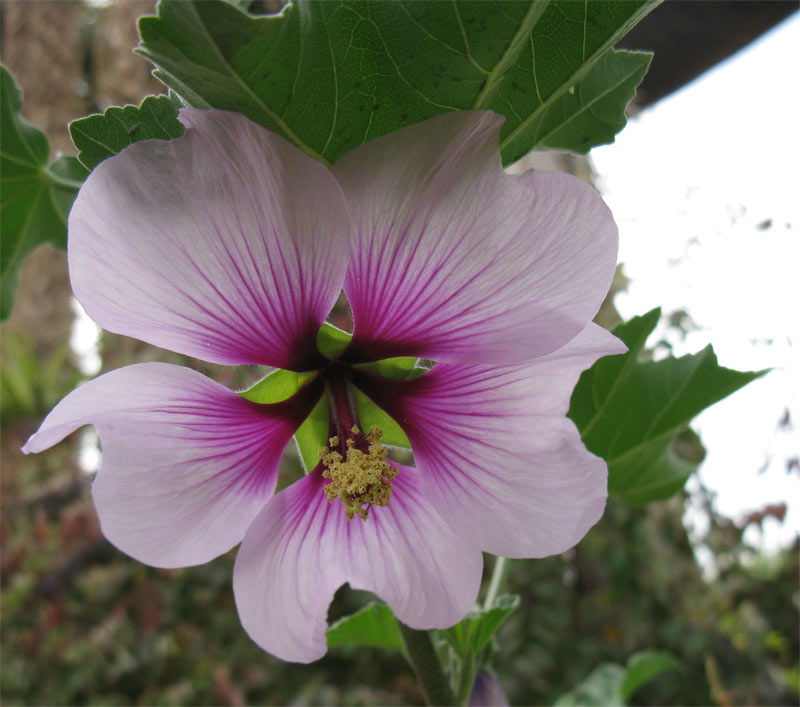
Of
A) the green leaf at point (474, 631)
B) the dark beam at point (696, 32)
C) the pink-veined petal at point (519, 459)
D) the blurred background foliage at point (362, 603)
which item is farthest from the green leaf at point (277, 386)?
the dark beam at point (696, 32)

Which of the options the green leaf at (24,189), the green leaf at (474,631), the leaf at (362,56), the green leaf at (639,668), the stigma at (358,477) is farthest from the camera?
the green leaf at (639,668)

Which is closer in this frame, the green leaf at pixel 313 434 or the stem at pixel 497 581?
the green leaf at pixel 313 434

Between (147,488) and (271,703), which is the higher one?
(147,488)

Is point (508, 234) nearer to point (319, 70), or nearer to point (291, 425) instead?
point (319, 70)

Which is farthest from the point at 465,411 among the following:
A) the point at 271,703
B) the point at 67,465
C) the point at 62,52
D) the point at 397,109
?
the point at 62,52

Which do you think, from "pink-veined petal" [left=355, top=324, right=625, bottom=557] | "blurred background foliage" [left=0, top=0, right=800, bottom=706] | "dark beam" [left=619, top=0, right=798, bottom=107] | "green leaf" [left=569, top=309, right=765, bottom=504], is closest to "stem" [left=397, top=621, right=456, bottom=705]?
"pink-veined petal" [left=355, top=324, right=625, bottom=557]

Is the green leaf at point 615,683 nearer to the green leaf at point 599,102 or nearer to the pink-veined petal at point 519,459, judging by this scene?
the pink-veined petal at point 519,459
